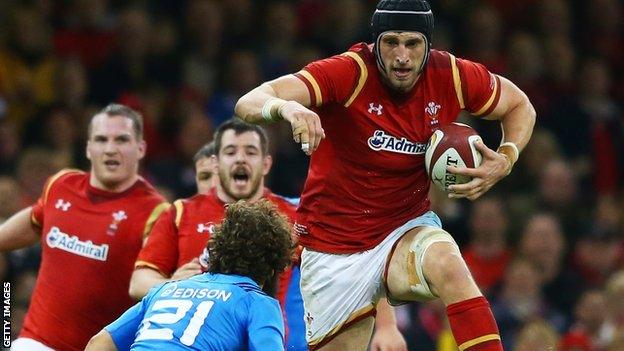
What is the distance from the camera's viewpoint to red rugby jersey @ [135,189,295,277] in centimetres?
805

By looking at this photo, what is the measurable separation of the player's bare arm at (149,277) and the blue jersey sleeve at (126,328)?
1.34 metres

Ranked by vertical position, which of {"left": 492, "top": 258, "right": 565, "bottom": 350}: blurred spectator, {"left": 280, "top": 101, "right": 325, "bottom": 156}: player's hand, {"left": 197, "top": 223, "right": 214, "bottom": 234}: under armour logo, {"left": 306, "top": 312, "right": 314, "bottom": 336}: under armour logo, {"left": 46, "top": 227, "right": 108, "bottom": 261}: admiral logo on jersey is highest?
{"left": 280, "top": 101, "right": 325, "bottom": 156}: player's hand

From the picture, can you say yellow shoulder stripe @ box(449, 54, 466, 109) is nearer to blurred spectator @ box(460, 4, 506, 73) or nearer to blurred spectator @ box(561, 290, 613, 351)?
blurred spectator @ box(561, 290, 613, 351)

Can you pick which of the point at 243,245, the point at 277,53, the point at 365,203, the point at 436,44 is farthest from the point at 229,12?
the point at 243,245

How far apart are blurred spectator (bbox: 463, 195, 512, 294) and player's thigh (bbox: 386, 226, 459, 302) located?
→ 5.07 metres

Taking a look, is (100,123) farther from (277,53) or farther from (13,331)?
(277,53)

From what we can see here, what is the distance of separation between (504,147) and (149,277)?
2.14 m

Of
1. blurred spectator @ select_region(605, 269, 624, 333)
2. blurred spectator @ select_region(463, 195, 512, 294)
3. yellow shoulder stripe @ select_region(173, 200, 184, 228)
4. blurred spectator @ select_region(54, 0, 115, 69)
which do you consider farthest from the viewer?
blurred spectator @ select_region(54, 0, 115, 69)

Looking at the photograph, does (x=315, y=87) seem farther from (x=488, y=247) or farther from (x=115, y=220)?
(x=488, y=247)

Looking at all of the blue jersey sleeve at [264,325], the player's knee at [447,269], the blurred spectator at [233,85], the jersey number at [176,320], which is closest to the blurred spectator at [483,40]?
the blurred spectator at [233,85]

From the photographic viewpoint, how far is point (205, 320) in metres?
6.14

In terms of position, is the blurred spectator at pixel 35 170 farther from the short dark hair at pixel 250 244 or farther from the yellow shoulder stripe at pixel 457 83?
the short dark hair at pixel 250 244

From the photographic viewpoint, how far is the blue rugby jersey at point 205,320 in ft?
20.0

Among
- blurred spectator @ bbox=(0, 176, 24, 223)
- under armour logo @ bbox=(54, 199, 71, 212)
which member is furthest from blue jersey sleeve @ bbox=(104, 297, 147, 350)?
blurred spectator @ bbox=(0, 176, 24, 223)
